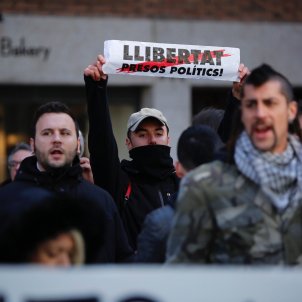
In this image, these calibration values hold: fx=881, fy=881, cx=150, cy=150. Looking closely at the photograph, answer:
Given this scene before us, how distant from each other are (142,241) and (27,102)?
7790mm

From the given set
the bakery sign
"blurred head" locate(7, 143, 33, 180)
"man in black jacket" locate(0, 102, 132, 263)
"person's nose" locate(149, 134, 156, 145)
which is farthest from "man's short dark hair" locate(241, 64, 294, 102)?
the bakery sign

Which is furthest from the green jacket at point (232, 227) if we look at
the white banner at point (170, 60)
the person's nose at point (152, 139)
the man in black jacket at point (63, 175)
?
the person's nose at point (152, 139)

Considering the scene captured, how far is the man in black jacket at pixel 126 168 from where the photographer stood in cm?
494

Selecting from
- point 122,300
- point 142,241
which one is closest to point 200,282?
point 122,300

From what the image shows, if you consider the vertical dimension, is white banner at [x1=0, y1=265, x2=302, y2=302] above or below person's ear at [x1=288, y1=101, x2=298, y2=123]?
below

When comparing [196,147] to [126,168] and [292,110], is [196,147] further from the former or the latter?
[126,168]

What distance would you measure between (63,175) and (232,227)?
142 cm

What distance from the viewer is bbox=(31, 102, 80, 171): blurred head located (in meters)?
4.59

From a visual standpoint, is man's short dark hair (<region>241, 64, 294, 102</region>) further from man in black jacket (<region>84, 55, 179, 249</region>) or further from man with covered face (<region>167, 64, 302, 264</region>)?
man in black jacket (<region>84, 55, 179, 249</region>)

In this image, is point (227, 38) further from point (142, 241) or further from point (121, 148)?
point (142, 241)

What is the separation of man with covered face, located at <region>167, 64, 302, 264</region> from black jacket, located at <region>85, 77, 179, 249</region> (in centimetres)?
151

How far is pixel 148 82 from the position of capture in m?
11.5

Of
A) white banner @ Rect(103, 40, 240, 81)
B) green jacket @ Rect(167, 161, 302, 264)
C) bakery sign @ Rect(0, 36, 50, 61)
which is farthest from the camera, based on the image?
bakery sign @ Rect(0, 36, 50, 61)

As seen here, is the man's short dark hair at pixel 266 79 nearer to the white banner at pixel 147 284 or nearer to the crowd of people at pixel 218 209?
the crowd of people at pixel 218 209
